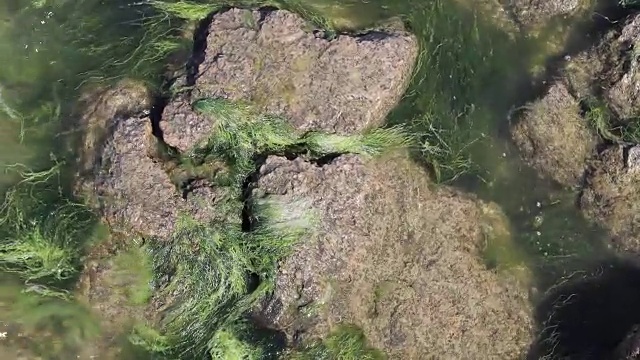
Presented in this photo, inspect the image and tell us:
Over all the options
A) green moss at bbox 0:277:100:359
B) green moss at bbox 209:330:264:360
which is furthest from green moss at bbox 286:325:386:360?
green moss at bbox 0:277:100:359

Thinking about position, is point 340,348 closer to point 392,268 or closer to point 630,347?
point 392,268

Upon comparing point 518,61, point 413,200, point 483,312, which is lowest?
point 483,312

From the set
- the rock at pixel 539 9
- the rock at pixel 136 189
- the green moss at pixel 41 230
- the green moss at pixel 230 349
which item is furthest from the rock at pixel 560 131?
the green moss at pixel 41 230

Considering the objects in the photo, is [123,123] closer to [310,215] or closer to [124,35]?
[124,35]

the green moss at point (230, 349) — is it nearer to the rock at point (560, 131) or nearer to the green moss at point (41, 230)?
the green moss at point (41, 230)

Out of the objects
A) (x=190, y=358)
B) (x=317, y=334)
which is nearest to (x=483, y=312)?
(x=317, y=334)

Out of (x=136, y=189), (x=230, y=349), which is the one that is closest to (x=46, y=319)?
(x=136, y=189)
